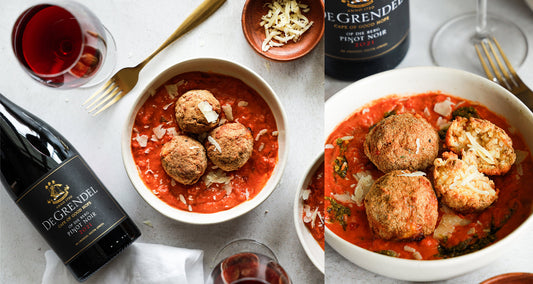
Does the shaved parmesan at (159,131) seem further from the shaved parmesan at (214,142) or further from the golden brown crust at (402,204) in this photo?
the golden brown crust at (402,204)

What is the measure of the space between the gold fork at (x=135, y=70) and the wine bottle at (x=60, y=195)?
13 cm

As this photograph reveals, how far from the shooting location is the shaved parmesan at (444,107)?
0.75 m

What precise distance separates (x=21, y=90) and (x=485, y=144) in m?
0.90

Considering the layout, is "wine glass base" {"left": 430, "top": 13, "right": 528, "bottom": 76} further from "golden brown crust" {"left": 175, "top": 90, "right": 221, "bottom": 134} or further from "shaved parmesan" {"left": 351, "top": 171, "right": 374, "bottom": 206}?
"golden brown crust" {"left": 175, "top": 90, "right": 221, "bottom": 134}

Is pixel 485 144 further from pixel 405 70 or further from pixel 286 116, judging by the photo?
pixel 286 116

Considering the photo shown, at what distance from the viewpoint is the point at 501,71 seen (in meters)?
0.85

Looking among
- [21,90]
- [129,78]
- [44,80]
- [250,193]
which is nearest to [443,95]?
[250,193]

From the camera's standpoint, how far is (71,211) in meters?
0.97

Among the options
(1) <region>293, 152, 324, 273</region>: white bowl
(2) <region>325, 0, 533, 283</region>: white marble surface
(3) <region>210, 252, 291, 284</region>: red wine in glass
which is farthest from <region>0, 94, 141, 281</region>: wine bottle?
(2) <region>325, 0, 533, 283</region>: white marble surface

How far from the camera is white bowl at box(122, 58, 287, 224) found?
985mm

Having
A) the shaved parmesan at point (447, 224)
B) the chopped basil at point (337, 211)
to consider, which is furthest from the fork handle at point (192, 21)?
the shaved parmesan at point (447, 224)

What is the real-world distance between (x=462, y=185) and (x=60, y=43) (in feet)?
2.56

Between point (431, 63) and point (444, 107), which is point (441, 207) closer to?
point (444, 107)

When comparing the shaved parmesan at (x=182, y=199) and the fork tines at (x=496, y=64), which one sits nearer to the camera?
the fork tines at (x=496, y=64)
